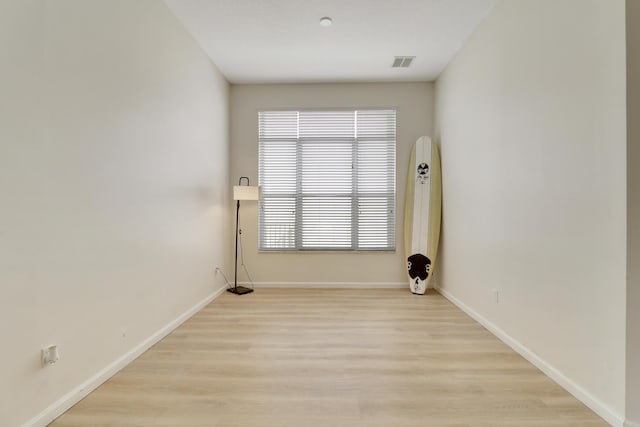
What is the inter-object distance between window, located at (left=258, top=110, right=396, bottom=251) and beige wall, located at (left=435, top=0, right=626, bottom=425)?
1425 millimetres

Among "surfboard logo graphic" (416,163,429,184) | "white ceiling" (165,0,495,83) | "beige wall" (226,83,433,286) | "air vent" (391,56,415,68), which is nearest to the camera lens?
"white ceiling" (165,0,495,83)

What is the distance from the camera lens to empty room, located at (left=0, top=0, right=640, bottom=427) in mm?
1610

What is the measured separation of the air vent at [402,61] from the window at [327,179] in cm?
71

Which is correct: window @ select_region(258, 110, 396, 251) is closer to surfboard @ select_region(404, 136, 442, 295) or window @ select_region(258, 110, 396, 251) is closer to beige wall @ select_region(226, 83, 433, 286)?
beige wall @ select_region(226, 83, 433, 286)

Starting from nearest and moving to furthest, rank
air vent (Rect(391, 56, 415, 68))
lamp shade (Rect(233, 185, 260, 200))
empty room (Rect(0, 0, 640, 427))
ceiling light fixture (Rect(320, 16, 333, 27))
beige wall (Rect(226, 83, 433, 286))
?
→ empty room (Rect(0, 0, 640, 427)) → ceiling light fixture (Rect(320, 16, 333, 27)) → air vent (Rect(391, 56, 415, 68)) → lamp shade (Rect(233, 185, 260, 200)) → beige wall (Rect(226, 83, 433, 286))

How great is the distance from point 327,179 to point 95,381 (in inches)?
136

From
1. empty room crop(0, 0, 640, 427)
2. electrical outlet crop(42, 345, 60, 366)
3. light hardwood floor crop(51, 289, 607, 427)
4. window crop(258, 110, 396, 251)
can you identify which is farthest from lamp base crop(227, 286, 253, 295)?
electrical outlet crop(42, 345, 60, 366)

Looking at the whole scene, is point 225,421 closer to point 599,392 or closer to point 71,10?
point 599,392

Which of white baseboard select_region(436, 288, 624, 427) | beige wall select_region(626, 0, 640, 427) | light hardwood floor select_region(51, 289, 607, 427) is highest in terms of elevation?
beige wall select_region(626, 0, 640, 427)

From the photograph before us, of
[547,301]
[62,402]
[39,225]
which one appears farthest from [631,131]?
[62,402]

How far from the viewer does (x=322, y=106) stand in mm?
4688

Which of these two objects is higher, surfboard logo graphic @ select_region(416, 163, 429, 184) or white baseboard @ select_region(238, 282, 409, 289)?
surfboard logo graphic @ select_region(416, 163, 429, 184)

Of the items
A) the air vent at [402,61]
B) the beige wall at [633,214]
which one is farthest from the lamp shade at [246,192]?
the beige wall at [633,214]

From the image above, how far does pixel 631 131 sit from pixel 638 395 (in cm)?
124
